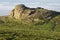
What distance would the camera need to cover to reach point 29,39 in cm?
14662

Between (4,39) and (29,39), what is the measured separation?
18.4 m

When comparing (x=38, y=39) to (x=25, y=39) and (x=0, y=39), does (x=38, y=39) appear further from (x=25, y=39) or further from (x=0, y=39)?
(x=0, y=39)

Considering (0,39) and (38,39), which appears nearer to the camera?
(0,39)

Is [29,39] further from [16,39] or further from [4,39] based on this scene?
[4,39]

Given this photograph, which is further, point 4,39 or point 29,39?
point 29,39

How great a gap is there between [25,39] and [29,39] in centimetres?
323

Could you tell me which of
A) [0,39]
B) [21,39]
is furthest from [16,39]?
[0,39]

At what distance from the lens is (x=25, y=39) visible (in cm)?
14488

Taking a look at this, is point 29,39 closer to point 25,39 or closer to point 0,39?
point 25,39

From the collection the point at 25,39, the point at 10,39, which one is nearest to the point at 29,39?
the point at 25,39

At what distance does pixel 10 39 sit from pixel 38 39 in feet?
65.8

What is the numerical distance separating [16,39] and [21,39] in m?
3.43

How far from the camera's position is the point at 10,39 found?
144000 mm

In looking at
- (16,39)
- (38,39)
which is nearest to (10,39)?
(16,39)
